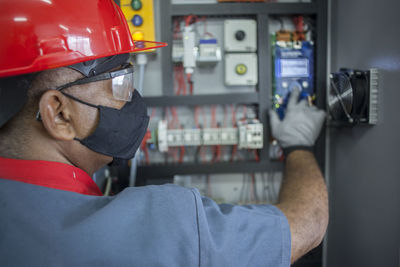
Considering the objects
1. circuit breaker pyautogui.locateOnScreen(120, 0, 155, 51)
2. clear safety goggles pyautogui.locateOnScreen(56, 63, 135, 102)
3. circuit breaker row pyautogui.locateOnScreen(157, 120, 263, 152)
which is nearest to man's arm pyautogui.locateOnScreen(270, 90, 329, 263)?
circuit breaker row pyautogui.locateOnScreen(157, 120, 263, 152)

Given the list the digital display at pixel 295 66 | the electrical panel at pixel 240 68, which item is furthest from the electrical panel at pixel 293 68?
the electrical panel at pixel 240 68

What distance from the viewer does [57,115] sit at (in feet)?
2.43

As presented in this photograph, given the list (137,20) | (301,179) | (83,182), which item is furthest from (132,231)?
(137,20)

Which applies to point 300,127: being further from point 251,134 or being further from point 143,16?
point 143,16

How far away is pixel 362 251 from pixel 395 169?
39 cm

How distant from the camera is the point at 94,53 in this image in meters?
0.75

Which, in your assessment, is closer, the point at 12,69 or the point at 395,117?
the point at 12,69

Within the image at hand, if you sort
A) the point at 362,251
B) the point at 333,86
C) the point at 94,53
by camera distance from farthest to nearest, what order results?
the point at 333,86 < the point at 362,251 < the point at 94,53

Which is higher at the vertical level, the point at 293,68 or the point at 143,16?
the point at 143,16

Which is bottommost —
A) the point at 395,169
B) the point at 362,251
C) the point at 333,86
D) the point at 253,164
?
the point at 362,251

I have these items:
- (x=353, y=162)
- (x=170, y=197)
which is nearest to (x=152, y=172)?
(x=170, y=197)

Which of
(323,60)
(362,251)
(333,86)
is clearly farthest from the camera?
(323,60)

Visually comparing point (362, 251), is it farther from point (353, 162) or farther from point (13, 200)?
point (13, 200)

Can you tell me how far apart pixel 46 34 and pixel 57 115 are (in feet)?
0.62
